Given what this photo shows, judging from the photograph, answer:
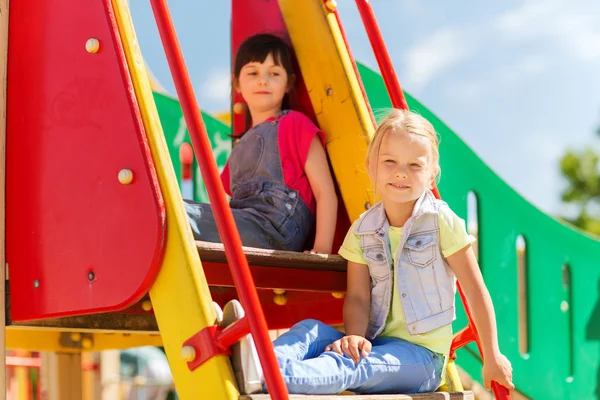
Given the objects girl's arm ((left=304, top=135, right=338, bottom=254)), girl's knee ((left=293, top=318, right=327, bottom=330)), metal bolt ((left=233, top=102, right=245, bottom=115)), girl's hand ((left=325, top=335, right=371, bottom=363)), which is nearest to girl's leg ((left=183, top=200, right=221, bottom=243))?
girl's arm ((left=304, top=135, right=338, bottom=254))

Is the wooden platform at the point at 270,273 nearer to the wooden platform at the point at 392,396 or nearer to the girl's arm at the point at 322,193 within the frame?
the girl's arm at the point at 322,193

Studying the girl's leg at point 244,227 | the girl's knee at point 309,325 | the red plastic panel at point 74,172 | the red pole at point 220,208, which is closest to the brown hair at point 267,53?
the girl's leg at point 244,227

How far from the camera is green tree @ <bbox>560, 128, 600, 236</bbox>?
A: 3041 cm

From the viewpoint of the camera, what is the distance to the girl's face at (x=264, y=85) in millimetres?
3143

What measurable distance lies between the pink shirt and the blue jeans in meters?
0.72

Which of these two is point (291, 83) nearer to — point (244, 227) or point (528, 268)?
point (244, 227)

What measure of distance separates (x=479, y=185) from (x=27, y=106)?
252cm

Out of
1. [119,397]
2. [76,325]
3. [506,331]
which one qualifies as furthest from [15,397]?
[506,331]

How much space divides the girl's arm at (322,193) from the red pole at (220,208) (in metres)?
0.89

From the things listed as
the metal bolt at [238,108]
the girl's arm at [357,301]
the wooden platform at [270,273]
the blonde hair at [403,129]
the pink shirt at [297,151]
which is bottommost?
the girl's arm at [357,301]

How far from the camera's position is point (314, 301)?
10.6ft

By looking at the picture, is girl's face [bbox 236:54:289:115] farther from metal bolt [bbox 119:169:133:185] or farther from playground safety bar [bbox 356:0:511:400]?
metal bolt [bbox 119:169:133:185]

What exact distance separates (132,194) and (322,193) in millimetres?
887

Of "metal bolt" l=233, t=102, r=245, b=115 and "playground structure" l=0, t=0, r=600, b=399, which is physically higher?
"metal bolt" l=233, t=102, r=245, b=115
